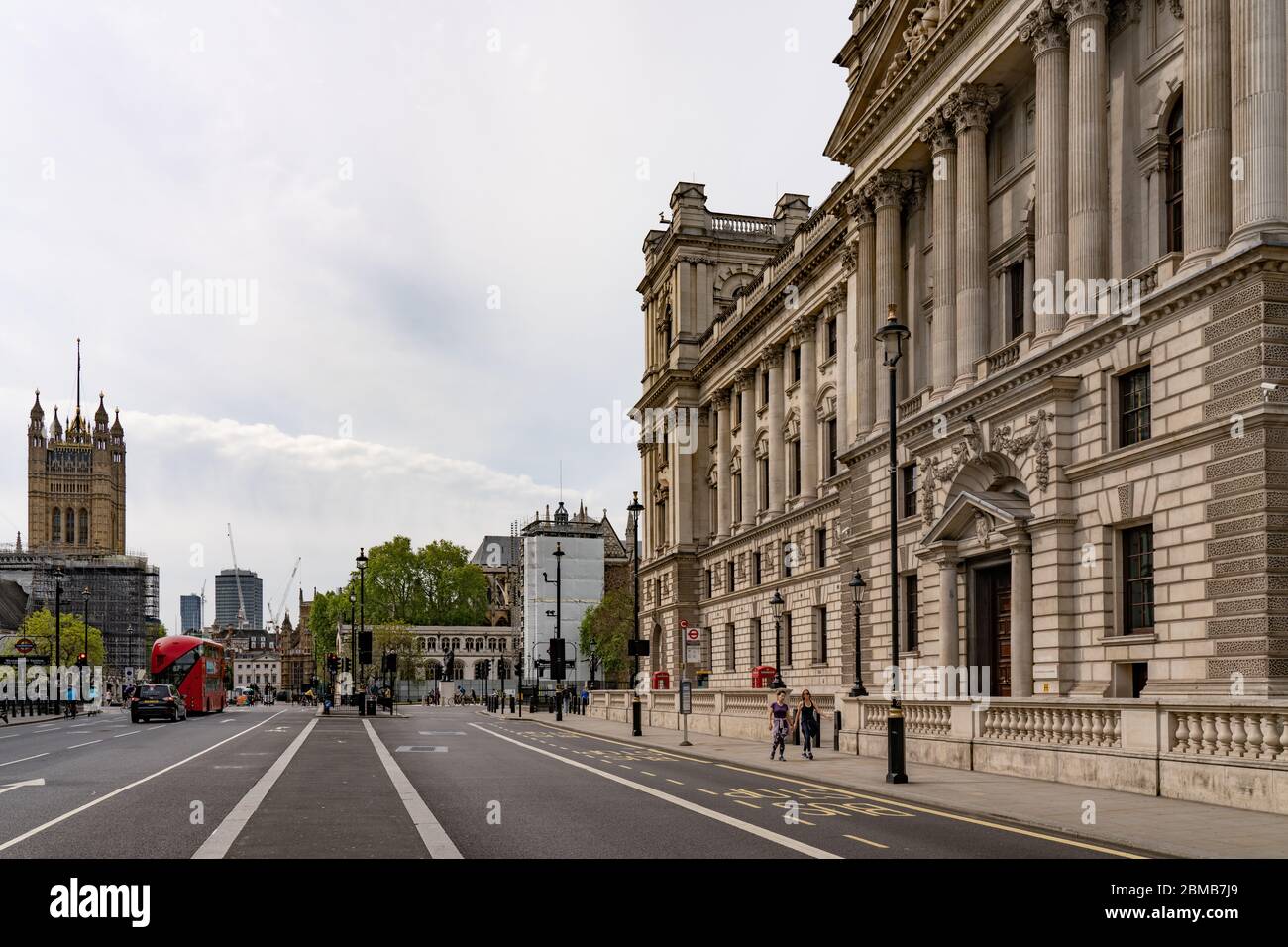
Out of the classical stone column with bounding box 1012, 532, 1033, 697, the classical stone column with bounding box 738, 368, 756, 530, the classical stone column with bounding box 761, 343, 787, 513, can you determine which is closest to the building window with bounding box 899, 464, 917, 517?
the classical stone column with bounding box 1012, 532, 1033, 697

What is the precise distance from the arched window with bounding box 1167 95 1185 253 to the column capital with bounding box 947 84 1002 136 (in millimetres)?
7568

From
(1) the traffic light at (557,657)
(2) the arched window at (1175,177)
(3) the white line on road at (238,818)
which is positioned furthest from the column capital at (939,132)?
(1) the traffic light at (557,657)

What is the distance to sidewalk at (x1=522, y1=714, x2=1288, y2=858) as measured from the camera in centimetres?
1507

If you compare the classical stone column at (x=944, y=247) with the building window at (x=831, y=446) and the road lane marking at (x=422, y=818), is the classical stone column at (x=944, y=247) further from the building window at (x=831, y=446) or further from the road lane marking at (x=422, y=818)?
the building window at (x=831, y=446)

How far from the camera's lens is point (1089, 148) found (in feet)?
101

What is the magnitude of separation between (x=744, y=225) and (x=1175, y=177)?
55.5 m

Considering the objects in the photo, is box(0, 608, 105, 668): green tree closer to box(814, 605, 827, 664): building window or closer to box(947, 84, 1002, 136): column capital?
box(814, 605, 827, 664): building window

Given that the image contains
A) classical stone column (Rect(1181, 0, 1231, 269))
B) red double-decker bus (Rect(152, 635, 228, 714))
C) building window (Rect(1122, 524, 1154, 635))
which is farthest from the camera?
red double-decker bus (Rect(152, 635, 228, 714))

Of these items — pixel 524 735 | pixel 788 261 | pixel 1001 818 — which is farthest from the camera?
pixel 788 261

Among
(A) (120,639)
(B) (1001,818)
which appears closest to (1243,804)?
(B) (1001,818)

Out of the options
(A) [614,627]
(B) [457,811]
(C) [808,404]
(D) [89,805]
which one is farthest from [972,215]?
(A) [614,627]
